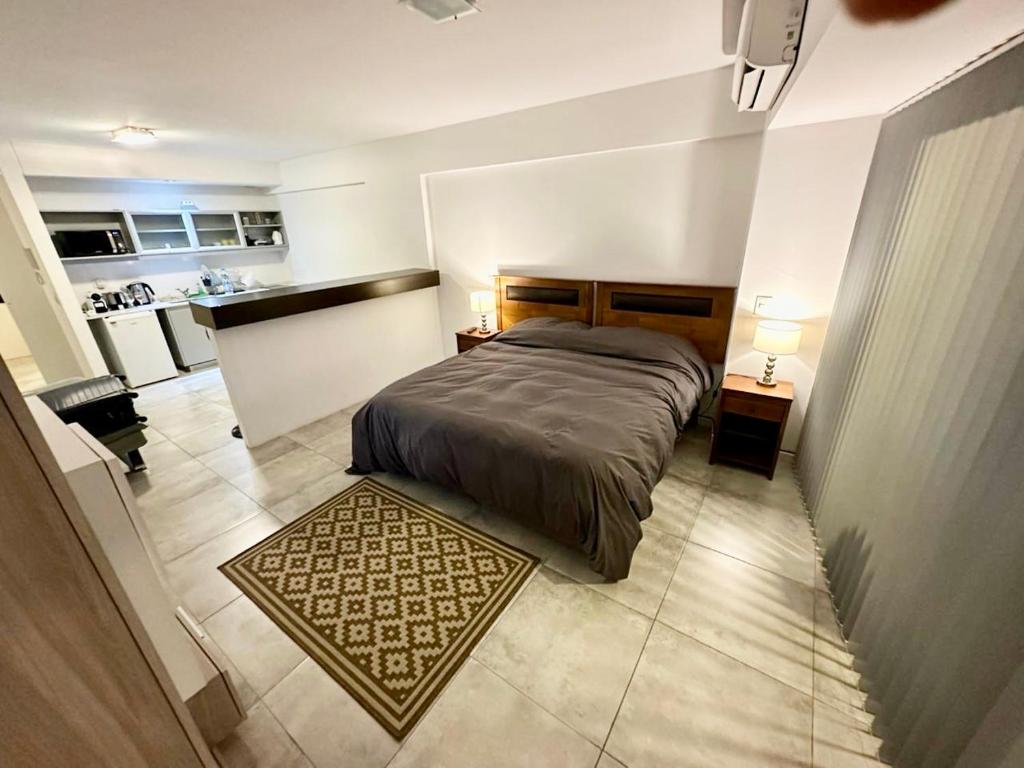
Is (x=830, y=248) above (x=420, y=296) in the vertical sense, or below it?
above

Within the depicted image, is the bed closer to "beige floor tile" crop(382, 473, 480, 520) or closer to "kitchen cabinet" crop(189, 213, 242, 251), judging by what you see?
"beige floor tile" crop(382, 473, 480, 520)

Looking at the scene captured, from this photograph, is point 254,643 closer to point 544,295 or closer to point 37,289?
point 544,295

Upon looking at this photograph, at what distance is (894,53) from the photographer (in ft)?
3.98

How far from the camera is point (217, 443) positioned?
124 inches

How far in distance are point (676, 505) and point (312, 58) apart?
321 cm

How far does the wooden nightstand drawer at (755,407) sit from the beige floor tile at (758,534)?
529 millimetres

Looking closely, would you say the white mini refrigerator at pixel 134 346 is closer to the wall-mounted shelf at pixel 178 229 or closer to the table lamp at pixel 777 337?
the wall-mounted shelf at pixel 178 229

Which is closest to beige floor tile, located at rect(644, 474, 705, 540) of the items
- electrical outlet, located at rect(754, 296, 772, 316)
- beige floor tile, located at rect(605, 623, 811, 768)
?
beige floor tile, located at rect(605, 623, 811, 768)

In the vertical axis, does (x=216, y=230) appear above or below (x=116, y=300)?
above

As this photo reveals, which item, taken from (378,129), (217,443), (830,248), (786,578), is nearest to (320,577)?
(217,443)

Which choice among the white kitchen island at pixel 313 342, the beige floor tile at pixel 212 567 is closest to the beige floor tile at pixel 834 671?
the beige floor tile at pixel 212 567

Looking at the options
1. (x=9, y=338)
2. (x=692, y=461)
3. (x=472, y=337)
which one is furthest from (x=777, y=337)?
(x=9, y=338)

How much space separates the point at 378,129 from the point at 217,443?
3134 millimetres

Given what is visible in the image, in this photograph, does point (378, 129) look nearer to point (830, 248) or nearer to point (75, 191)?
point (75, 191)
